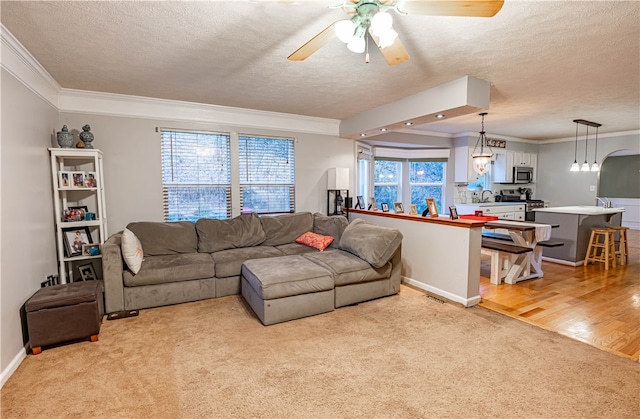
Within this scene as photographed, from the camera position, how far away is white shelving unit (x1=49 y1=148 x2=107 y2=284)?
10.9 feet

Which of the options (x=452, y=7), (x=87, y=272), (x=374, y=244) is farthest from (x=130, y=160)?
(x=452, y=7)

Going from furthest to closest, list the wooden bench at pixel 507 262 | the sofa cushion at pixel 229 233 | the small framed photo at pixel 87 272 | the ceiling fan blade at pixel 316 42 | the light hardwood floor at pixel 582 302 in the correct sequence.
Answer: the wooden bench at pixel 507 262 < the sofa cushion at pixel 229 233 < the small framed photo at pixel 87 272 < the light hardwood floor at pixel 582 302 < the ceiling fan blade at pixel 316 42

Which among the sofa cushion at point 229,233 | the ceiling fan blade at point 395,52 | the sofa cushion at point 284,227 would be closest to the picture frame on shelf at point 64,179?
the sofa cushion at point 229,233

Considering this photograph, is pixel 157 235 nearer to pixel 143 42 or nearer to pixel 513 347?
pixel 143 42

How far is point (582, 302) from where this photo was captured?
356 cm

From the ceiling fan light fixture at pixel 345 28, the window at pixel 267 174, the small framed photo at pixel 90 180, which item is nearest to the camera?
the ceiling fan light fixture at pixel 345 28

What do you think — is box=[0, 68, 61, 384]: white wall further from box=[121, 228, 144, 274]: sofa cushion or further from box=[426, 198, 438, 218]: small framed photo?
box=[426, 198, 438, 218]: small framed photo

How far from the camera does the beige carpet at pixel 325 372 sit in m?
1.90

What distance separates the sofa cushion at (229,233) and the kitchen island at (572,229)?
4.75 m

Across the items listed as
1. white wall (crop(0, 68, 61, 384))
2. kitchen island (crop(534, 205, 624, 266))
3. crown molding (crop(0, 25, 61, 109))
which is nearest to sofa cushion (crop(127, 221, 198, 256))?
white wall (crop(0, 68, 61, 384))

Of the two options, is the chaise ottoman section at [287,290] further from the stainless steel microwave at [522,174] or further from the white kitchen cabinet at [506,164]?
the stainless steel microwave at [522,174]

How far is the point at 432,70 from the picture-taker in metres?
3.11

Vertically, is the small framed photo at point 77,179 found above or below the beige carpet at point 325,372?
above

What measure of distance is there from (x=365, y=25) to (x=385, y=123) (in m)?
2.71
